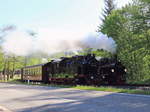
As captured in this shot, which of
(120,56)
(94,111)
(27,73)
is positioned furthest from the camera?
(27,73)

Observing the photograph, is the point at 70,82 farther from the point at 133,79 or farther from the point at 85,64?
the point at 133,79

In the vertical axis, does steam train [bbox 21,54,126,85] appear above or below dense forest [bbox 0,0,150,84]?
below

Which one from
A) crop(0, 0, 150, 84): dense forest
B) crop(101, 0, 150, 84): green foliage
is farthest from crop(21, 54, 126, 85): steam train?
crop(101, 0, 150, 84): green foliage

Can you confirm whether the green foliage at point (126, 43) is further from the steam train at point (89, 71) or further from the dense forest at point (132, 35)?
the steam train at point (89, 71)

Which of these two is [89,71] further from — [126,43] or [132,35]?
[126,43]

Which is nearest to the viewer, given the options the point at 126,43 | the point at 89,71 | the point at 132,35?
the point at 89,71

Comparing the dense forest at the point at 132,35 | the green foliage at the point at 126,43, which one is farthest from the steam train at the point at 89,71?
the green foliage at the point at 126,43

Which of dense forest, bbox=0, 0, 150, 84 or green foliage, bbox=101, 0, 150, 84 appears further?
green foliage, bbox=101, 0, 150, 84

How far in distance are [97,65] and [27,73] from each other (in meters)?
19.3

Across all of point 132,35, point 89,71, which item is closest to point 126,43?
point 132,35

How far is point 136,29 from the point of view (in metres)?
27.1

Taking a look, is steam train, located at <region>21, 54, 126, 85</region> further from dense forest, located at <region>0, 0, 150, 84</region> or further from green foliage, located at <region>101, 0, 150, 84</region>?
green foliage, located at <region>101, 0, 150, 84</region>

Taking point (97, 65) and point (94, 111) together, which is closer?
point (94, 111)

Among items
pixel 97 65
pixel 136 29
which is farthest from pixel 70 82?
pixel 136 29
